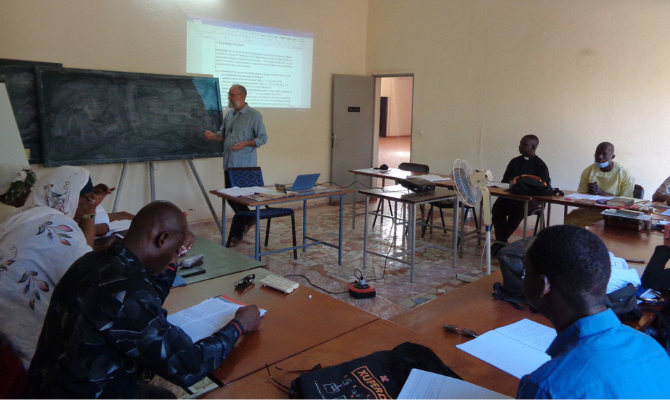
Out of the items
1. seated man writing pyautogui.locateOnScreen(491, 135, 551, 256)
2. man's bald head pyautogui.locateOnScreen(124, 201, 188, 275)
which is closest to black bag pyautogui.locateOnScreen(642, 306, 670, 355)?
man's bald head pyautogui.locateOnScreen(124, 201, 188, 275)

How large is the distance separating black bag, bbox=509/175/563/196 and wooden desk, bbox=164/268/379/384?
3253 millimetres

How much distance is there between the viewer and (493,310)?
1.92 m

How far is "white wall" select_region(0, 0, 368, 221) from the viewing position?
4.89 m

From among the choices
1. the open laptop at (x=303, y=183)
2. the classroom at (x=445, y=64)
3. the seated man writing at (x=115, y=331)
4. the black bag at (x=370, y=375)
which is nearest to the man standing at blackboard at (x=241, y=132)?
the classroom at (x=445, y=64)

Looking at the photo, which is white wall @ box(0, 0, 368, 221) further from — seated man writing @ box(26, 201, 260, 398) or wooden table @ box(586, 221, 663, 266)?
wooden table @ box(586, 221, 663, 266)

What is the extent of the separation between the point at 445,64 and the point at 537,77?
1394mm

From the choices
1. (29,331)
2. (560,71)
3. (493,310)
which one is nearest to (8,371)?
(29,331)

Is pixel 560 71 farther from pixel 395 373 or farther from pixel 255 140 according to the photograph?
pixel 395 373

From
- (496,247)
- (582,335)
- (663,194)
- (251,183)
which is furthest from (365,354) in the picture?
(496,247)

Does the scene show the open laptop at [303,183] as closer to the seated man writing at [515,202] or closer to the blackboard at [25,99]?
the seated man writing at [515,202]

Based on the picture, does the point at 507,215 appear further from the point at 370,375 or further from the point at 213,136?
the point at 370,375

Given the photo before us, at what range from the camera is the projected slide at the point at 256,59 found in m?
6.05

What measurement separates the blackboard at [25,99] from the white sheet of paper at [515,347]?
4755 millimetres

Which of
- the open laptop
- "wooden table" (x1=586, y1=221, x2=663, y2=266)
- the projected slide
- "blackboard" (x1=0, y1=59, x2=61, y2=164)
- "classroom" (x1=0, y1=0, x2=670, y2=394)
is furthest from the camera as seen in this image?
the projected slide
